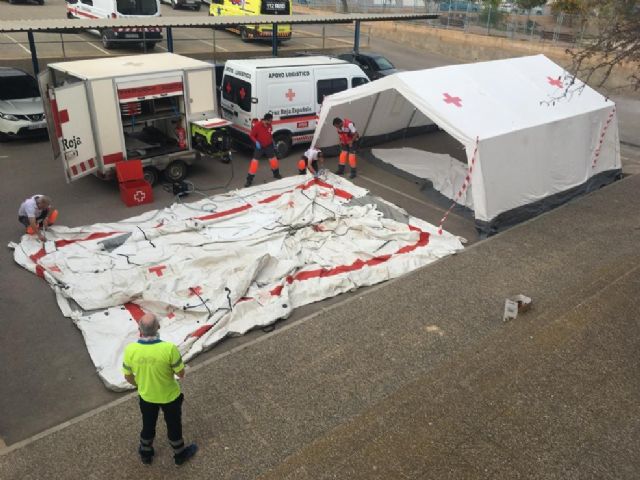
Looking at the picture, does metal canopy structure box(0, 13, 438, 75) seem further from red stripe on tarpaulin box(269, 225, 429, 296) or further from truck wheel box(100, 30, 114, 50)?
red stripe on tarpaulin box(269, 225, 429, 296)

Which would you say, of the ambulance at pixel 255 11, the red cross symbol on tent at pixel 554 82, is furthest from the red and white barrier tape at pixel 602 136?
the ambulance at pixel 255 11

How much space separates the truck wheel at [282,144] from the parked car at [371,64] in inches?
244

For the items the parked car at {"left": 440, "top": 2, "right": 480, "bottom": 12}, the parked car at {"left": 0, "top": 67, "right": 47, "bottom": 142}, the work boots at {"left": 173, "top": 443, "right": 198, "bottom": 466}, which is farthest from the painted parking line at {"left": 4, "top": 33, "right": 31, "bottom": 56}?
the parked car at {"left": 440, "top": 2, "right": 480, "bottom": 12}

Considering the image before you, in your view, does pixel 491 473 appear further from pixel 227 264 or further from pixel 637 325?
pixel 227 264

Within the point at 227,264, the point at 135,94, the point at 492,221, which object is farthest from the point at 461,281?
the point at 135,94

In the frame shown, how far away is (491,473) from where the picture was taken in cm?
455

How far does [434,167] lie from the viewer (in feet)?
40.0

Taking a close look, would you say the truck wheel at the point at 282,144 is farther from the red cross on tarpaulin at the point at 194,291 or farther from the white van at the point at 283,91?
the red cross on tarpaulin at the point at 194,291

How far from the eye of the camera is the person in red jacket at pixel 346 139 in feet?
37.5

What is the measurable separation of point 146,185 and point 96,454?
6.32 m

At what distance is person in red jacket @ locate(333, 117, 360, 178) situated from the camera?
11.4 meters

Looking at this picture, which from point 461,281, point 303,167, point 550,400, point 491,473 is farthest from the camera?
point 303,167

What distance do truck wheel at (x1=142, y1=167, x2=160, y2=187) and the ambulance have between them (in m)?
13.5

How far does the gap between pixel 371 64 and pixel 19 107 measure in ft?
35.5
